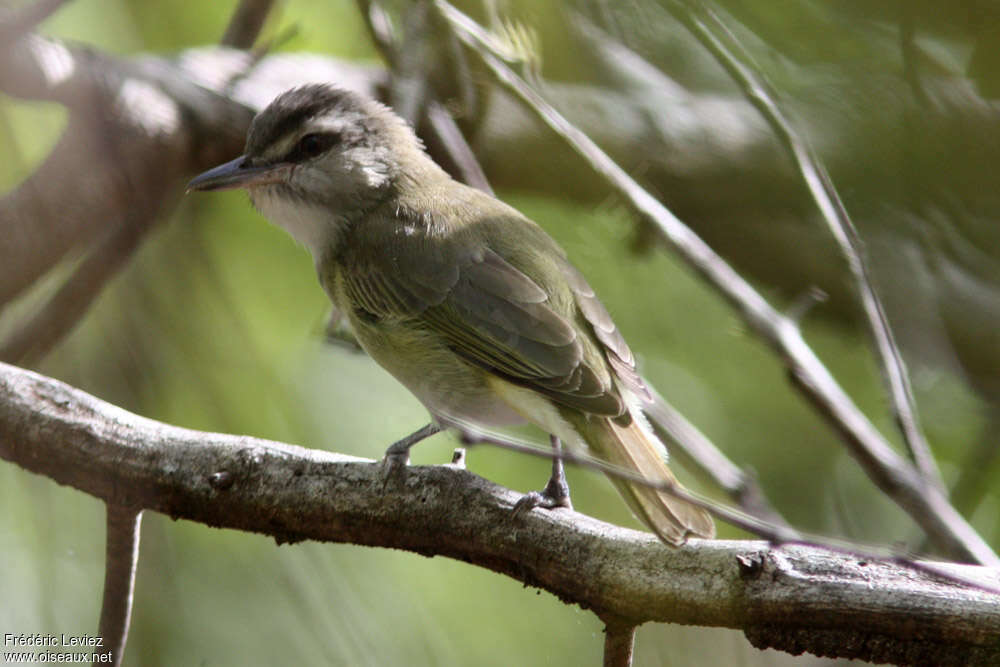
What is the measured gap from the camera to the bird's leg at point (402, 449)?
2553 mm

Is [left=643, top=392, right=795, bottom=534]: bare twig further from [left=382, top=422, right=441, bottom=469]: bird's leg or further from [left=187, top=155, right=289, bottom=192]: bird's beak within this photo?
[left=187, top=155, right=289, bottom=192]: bird's beak

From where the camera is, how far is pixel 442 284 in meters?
3.16

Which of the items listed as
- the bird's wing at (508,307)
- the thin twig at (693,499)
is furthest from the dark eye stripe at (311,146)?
the thin twig at (693,499)

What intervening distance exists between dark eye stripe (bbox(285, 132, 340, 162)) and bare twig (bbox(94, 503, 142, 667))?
141 centimetres

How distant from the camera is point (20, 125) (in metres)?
4.25

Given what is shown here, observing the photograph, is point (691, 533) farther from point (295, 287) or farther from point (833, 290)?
point (833, 290)

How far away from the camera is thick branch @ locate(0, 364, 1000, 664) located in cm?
199

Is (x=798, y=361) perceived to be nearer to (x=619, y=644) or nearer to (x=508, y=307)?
(x=508, y=307)

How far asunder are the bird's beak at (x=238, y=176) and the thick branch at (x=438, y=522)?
0.91 m

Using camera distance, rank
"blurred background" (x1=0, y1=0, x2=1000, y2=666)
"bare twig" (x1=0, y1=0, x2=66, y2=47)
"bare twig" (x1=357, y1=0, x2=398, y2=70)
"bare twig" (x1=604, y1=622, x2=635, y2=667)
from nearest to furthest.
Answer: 1. "blurred background" (x1=0, y1=0, x2=1000, y2=666)
2. "bare twig" (x1=604, y1=622, x2=635, y2=667)
3. "bare twig" (x1=0, y1=0, x2=66, y2=47)
4. "bare twig" (x1=357, y1=0, x2=398, y2=70)

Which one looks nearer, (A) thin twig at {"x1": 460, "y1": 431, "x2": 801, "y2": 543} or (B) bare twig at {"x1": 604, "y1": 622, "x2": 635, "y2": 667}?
(A) thin twig at {"x1": 460, "y1": 431, "x2": 801, "y2": 543}

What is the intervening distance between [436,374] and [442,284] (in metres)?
0.27

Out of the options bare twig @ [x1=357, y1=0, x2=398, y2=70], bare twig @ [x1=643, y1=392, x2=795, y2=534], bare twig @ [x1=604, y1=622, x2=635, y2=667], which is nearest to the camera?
bare twig @ [x1=604, y1=622, x2=635, y2=667]

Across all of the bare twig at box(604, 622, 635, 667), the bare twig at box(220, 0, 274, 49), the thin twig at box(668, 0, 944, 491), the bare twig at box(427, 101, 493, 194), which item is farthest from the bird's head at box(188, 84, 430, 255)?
the bare twig at box(604, 622, 635, 667)
